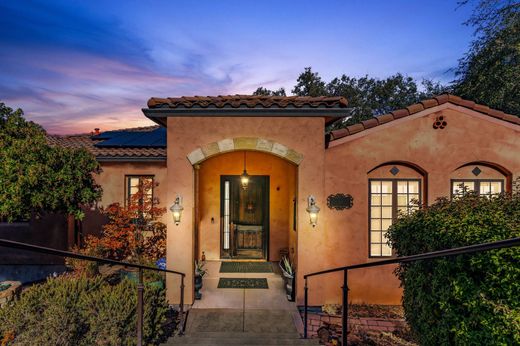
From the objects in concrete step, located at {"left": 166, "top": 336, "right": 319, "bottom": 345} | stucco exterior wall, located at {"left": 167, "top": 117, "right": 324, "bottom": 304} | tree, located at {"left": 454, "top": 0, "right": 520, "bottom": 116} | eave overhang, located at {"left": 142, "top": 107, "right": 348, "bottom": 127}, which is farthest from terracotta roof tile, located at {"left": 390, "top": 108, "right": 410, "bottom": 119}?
tree, located at {"left": 454, "top": 0, "right": 520, "bottom": 116}

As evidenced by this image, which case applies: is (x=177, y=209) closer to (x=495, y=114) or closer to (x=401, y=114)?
(x=401, y=114)

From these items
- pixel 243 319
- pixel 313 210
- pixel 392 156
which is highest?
pixel 392 156

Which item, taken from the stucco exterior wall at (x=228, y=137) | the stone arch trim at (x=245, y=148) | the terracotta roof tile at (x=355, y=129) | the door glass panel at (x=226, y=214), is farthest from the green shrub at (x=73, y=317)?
the terracotta roof tile at (x=355, y=129)

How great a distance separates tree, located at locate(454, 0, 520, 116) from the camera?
1042 cm

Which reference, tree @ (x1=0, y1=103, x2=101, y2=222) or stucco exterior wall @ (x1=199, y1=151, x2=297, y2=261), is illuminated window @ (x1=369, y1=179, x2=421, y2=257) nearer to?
stucco exterior wall @ (x1=199, y1=151, x2=297, y2=261)

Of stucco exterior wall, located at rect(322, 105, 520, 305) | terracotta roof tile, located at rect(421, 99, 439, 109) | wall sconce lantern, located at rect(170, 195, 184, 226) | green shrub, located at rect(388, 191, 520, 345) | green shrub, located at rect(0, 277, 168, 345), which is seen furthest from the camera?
stucco exterior wall, located at rect(322, 105, 520, 305)

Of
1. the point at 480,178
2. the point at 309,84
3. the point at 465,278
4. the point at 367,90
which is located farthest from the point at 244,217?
the point at 367,90

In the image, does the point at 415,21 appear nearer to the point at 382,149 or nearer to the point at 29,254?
the point at 382,149

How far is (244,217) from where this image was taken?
999 centimetres

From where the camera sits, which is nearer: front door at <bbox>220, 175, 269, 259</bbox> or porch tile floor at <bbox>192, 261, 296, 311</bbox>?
porch tile floor at <bbox>192, 261, 296, 311</bbox>

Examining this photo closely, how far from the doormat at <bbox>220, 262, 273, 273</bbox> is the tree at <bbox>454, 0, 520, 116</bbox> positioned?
11024 mm

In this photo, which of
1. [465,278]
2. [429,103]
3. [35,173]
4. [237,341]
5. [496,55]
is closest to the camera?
[465,278]

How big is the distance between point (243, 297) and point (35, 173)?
5878mm

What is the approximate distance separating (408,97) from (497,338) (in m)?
27.2
